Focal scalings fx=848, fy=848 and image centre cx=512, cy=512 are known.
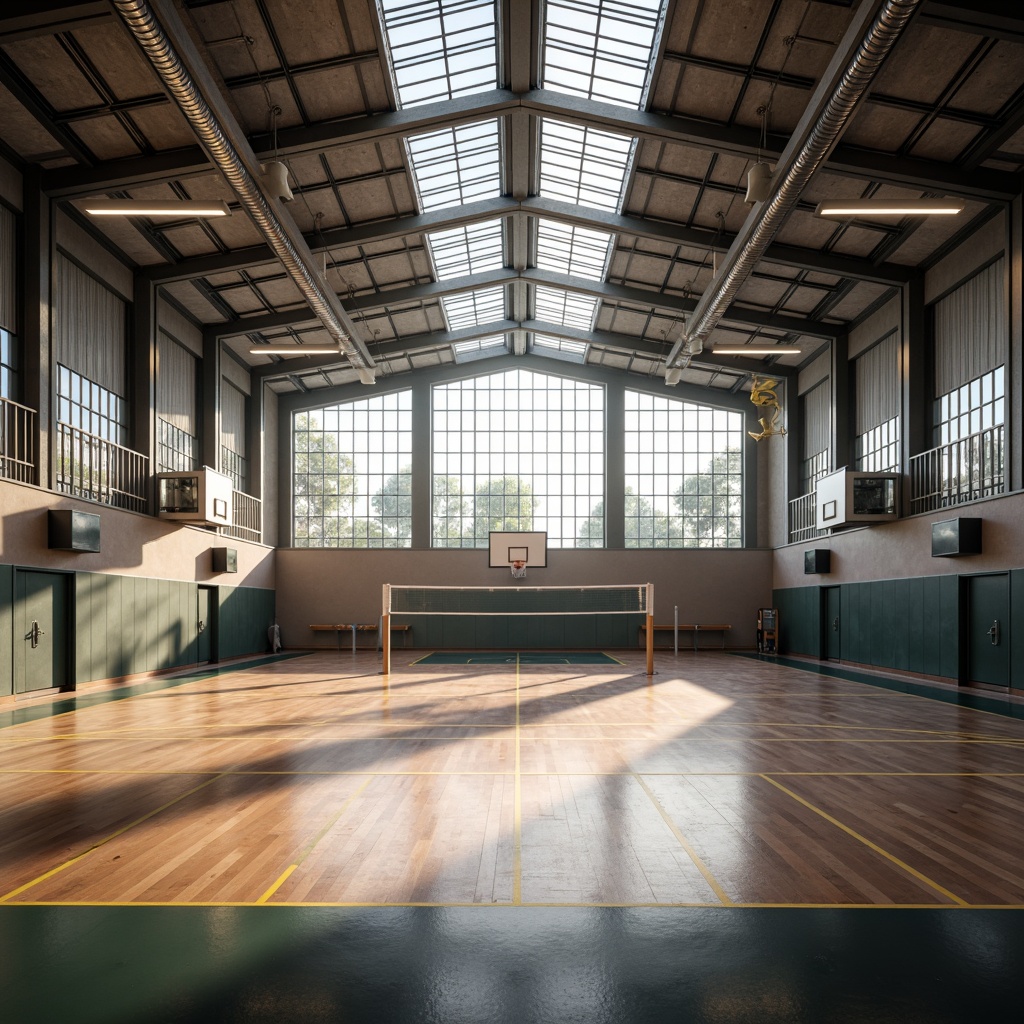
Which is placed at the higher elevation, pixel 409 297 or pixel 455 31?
pixel 455 31

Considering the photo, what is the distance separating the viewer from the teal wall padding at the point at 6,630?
→ 14859mm

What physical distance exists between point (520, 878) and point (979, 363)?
17.8 metres

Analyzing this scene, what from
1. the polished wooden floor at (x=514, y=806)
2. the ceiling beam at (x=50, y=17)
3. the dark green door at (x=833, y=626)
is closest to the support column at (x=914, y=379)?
the dark green door at (x=833, y=626)

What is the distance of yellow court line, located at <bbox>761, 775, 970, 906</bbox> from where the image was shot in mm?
5361

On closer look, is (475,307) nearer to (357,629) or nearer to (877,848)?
(357,629)

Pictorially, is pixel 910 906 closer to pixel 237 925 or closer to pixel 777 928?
pixel 777 928

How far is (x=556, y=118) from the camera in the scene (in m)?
17.3

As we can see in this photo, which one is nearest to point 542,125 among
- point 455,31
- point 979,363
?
point 455,31

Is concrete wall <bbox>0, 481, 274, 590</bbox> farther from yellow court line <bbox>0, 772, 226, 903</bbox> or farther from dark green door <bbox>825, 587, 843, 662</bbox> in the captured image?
dark green door <bbox>825, 587, 843, 662</bbox>

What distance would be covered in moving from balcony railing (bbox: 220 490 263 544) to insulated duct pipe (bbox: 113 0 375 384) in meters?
8.67

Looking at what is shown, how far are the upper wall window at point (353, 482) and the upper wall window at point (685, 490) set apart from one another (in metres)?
8.86

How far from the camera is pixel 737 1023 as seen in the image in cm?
369

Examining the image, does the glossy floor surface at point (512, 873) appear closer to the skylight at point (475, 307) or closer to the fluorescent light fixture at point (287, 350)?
the fluorescent light fixture at point (287, 350)

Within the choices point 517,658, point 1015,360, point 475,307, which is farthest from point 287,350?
point 1015,360
